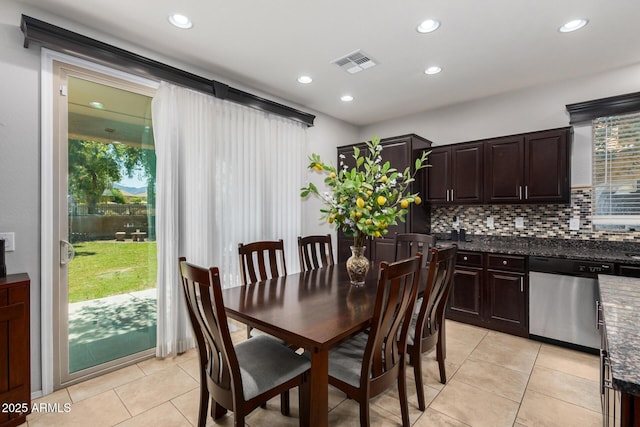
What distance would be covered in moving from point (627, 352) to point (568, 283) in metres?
2.40

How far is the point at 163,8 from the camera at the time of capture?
7.09 ft

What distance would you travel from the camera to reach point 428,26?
236 cm

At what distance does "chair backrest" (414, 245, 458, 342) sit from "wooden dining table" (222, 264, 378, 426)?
36 centimetres

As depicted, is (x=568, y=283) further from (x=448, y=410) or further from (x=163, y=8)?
(x=163, y=8)

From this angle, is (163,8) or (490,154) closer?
(163,8)

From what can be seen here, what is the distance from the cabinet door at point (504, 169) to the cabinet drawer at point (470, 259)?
2.32 feet

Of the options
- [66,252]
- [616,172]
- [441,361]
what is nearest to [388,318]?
[441,361]

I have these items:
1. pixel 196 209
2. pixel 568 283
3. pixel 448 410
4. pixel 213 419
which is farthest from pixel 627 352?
pixel 196 209

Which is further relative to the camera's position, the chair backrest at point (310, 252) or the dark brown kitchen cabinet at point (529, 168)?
the dark brown kitchen cabinet at point (529, 168)

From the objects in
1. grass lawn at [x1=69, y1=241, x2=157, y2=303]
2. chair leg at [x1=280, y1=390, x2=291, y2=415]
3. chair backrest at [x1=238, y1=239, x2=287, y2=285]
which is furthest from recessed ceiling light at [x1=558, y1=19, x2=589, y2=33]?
grass lawn at [x1=69, y1=241, x2=157, y2=303]

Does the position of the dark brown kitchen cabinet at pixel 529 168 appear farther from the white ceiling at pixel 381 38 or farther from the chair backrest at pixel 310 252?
the chair backrest at pixel 310 252

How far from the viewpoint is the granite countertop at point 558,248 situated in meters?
2.82

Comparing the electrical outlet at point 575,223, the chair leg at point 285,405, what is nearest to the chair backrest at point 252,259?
the chair leg at point 285,405

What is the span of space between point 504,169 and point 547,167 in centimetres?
41
